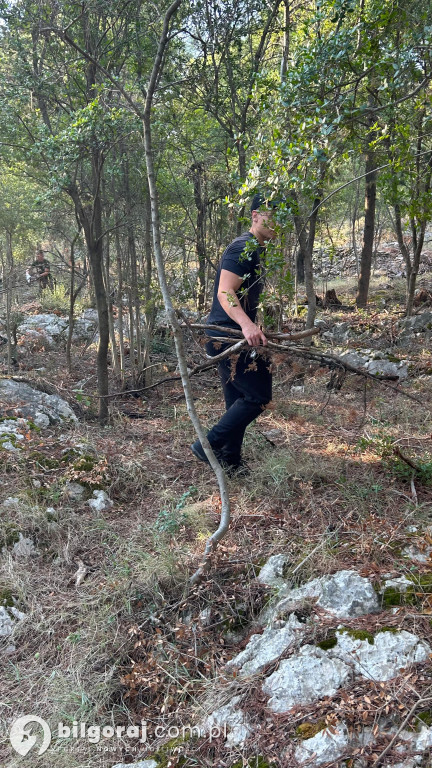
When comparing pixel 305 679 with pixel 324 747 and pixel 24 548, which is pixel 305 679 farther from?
pixel 24 548

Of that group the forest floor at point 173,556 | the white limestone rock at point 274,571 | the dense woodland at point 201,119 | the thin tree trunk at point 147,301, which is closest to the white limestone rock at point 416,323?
the dense woodland at point 201,119

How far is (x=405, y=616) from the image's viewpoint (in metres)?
2.04

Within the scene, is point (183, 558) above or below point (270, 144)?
below

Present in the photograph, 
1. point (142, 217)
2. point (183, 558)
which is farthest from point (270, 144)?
point (142, 217)

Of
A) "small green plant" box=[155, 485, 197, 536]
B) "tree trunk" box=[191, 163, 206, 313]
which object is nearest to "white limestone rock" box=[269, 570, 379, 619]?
"small green plant" box=[155, 485, 197, 536]

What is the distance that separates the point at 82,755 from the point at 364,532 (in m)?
1.67

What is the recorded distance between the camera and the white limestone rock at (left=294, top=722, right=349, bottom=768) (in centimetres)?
164

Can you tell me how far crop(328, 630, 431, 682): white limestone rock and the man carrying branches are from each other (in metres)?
1.55

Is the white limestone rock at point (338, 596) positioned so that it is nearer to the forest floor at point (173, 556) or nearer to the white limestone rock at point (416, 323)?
the forest floor at point (173, 556)

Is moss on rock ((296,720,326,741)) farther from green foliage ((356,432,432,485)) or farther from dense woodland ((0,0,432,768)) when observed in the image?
green foliage ((356,432,432,485))

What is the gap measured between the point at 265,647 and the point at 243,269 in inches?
83.9

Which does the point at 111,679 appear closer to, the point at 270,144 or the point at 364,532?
the point at 364,532

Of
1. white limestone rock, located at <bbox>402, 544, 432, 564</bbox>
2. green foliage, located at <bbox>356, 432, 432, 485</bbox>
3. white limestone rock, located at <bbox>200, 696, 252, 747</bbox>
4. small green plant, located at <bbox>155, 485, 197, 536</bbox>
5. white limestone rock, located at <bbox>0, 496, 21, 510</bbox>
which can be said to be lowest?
white limestone rock, located at <bbox>200, 696, 252, 747</bbox>

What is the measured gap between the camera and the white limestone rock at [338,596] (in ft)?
7.19
